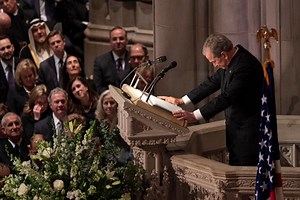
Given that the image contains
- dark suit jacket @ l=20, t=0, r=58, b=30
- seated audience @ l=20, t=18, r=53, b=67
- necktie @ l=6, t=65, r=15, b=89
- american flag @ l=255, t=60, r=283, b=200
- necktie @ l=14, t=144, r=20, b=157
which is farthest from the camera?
dark suit jacket @ l=20, t=0, r=58, b=30

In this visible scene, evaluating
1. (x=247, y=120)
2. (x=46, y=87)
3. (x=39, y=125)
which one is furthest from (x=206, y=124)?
(x=46, y=87)

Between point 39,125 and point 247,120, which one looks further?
point 39,125

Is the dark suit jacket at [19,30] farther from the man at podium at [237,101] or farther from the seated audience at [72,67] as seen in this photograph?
the man at podium at [237,101]

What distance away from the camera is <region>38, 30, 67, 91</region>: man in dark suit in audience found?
14273 mm

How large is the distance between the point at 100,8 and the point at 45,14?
76cm

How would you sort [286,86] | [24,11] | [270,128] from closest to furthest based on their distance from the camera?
[270,128] → [286,86] → [24,11]

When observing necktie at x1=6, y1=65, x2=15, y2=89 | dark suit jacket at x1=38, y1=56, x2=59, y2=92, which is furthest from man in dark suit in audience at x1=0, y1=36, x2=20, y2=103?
dark suit jacket at x1=38, y1=56, x2=59, y2=92

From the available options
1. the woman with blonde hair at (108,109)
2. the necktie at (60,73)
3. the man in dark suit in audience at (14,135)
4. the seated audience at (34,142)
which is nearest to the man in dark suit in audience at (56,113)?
the man in dark suit in audience at (14,135)

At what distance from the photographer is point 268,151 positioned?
9.40 meters

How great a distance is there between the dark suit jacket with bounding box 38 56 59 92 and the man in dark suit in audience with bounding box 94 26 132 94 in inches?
17.3

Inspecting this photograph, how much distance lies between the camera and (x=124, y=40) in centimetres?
1427

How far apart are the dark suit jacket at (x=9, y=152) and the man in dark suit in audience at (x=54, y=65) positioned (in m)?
2.09

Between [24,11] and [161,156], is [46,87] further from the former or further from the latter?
[161,156]

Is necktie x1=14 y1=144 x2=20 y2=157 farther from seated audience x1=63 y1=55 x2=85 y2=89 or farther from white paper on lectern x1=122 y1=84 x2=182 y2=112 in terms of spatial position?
white paper on lectern x1=122 y1=84 x2=182 y2=112
